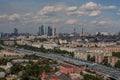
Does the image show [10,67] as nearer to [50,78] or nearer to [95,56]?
[50,78]

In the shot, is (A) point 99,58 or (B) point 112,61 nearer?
(B) point 112,61

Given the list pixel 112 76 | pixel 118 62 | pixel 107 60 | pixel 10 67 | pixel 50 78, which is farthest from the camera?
pixel 107 60

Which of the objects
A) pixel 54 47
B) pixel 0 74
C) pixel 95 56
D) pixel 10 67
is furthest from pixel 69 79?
pixel 54 47

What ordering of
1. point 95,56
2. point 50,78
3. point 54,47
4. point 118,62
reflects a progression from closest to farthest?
1. point 50,78
2. point 118,62
3. point 95,56
4. point 54,47

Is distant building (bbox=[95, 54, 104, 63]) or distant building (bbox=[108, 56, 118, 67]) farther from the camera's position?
distant building (bbox=[95, 54, 104, 63])

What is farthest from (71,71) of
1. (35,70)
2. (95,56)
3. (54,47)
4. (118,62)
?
(54,47)

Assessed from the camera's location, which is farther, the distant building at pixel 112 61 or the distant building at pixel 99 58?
the distant building at pixel 99 58

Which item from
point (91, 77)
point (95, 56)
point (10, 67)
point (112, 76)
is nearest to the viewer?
point (91, 77)

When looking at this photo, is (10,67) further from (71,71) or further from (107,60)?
(107,60)

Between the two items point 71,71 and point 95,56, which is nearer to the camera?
point 71,71
